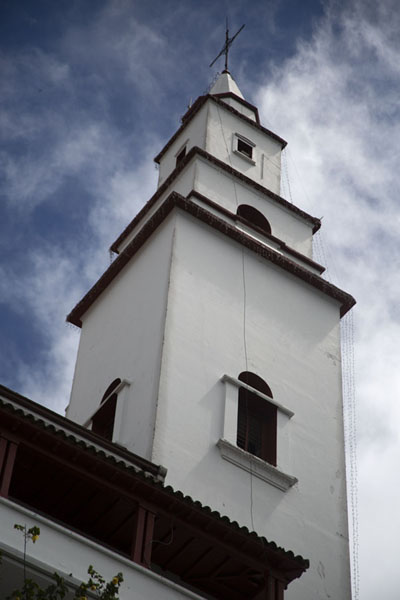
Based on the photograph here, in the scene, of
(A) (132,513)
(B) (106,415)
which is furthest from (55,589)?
(B) (106,415)

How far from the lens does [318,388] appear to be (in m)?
22.9

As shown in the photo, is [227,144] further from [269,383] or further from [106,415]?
[106,415]

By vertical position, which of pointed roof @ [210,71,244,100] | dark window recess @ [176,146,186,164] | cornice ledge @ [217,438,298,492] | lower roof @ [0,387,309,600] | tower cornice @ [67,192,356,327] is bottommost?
lower roof @ [0,387,309,600]

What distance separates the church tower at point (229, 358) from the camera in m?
19.8

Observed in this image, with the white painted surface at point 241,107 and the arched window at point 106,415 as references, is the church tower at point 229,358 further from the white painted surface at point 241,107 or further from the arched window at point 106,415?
the white painted surface at point 241,107

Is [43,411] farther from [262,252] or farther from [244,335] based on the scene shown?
[262,252]

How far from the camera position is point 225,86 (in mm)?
30906

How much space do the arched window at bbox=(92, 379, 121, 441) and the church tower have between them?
3cm

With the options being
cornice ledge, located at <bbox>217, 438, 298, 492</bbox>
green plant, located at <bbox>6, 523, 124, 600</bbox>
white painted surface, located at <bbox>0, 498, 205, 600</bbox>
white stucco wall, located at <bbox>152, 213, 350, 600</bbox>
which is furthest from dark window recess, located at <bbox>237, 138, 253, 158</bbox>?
green plant, located at <bbox>6, 523, 124, 600</bbox>

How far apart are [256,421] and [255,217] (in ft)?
20.4

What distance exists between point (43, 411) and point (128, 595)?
13.1 feet

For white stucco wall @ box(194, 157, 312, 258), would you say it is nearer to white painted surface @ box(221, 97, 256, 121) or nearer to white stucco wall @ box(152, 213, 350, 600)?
white stucco wall @ box(152, 213, 350, 600)

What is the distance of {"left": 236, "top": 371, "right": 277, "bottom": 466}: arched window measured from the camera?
2120cm

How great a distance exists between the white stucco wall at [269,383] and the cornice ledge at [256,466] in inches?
4.2
